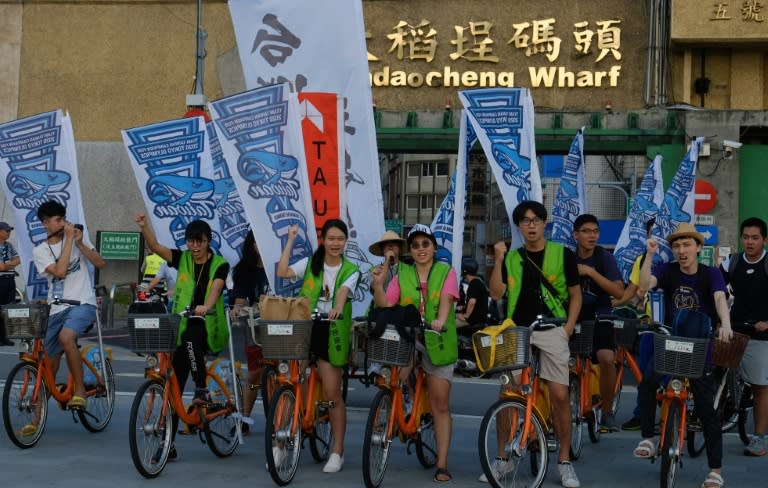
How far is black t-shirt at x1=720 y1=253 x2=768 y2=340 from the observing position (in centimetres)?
1016

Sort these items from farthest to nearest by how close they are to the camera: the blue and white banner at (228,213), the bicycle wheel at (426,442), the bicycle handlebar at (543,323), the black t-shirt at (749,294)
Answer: the blue and white banner at (228,213) → the black t-shirt at (749,294) → the bicycle wheel at (426,442) → the bicycle handlebar at (543,323)

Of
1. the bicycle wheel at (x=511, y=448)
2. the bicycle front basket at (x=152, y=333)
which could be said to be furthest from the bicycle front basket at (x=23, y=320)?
the bicycle wheel at (x=511, y=448)

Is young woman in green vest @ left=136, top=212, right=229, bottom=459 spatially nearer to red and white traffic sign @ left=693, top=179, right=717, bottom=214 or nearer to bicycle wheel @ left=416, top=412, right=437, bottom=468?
bicycle wheel @ left=416, top=412, right=437, bottom=468

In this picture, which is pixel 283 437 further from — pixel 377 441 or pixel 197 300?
pixel 197 300

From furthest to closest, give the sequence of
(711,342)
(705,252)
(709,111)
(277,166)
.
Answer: (709,111), (705,252), (277,166), (711,342)

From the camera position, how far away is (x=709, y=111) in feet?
89.3

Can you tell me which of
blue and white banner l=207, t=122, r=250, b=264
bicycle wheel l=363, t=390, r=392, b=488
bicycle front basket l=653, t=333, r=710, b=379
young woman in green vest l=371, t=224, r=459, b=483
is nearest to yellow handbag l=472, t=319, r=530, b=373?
young woman in green vest l=371, t=224, r=459, b=483

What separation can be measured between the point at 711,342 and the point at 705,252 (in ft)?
52.3

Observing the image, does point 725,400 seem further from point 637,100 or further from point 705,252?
point 637,100

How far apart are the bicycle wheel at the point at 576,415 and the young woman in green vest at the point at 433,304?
150 cm

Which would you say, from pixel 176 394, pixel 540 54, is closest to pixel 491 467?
pixel 176 394

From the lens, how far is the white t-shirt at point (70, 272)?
10.3 metres

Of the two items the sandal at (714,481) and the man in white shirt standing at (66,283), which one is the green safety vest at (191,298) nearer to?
the man in white shirt standing at (66,283)

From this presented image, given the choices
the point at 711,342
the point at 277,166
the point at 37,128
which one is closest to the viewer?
the point at 711,342
